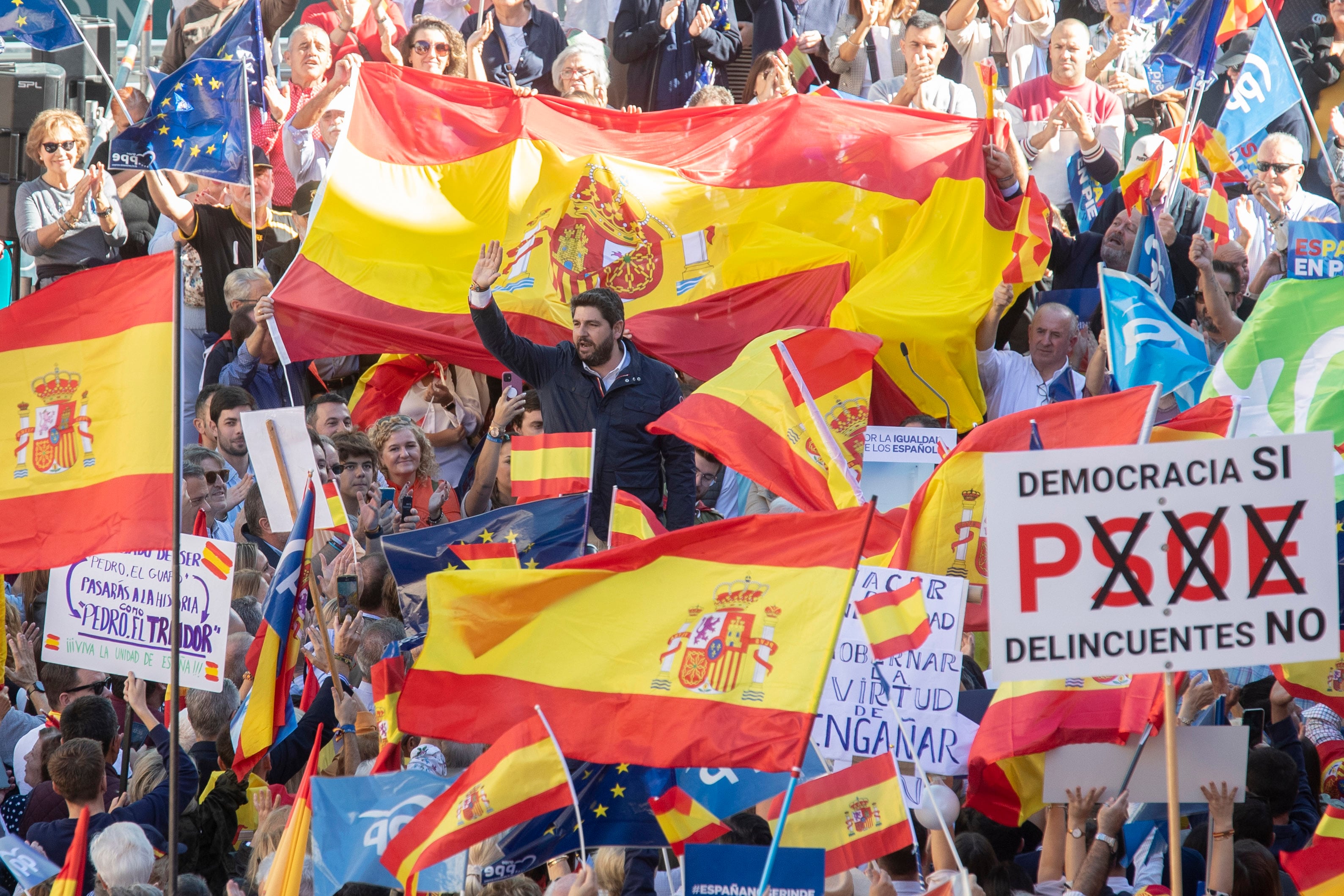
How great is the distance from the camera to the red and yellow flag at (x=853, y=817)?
5422 mm

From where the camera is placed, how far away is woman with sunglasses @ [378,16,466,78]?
1129cm

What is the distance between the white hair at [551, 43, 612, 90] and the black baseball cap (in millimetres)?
1660

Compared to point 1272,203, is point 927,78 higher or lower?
higher

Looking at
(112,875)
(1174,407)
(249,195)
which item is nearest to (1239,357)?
(1174,407)

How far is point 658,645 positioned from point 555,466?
231 cm

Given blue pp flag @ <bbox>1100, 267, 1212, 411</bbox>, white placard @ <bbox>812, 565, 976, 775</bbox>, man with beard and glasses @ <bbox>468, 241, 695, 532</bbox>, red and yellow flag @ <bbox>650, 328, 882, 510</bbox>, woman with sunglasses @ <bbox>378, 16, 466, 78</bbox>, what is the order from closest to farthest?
1. white placard @ <bbox>812, 565, 976, 775</bbox>
2. red and yellow flag @ <bbox>650, 328, 882, 510</bbox>
3. blue pp flag @ <bbox>1100, 267, 1212, 411</bbox>
4. man with beard and glasses @ <bbox>468, 241, 695, 532</bbox>
5. woman with sunglasses @ <bbox>378, 16, 466, 78</bbox>

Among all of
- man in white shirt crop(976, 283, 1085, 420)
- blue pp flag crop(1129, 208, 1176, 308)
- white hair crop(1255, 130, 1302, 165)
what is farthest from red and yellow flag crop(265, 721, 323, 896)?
white hair crop(1255, 130, 1302, 165)

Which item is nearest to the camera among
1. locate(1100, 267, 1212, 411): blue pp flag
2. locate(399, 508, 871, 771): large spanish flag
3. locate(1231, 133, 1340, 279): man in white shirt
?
locate(399, 508, 871, 771): large spanish flag

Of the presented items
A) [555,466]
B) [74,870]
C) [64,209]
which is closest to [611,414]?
[555,466]

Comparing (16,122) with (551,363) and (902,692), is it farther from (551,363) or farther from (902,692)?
(902,692)

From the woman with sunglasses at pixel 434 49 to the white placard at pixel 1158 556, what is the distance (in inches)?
288

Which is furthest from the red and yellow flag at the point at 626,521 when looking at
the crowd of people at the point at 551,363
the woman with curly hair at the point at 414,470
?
the woman with curly hair at the point at 414,470

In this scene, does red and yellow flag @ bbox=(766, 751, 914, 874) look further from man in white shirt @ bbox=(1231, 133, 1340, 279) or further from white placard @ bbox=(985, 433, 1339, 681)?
man in white shirt @ bbox=(1231, 133, 1340, 279)

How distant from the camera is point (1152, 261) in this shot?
31.1 ft
